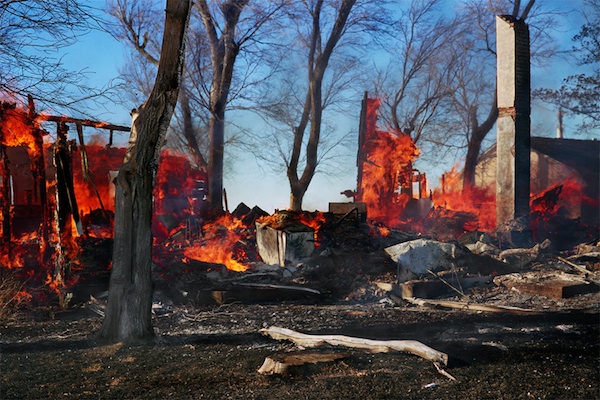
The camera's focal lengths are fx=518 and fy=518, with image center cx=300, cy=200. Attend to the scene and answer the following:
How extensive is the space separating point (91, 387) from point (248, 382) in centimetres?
188

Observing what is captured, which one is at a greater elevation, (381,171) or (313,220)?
(381,171)

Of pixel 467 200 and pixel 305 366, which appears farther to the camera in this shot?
pixel 467 200

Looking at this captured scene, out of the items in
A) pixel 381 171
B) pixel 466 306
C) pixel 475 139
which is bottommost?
pixel 466 306

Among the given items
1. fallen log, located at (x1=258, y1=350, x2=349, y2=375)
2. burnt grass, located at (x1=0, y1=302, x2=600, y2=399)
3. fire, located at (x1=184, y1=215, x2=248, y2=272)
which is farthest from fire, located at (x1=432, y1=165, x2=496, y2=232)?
fallen log, located at (x1=258, y1=350, x2=349, y2=375)

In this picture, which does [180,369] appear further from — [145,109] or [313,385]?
[145,109]

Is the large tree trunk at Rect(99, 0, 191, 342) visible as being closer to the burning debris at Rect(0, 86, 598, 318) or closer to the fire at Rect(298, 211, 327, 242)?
the burning debris at Rect(0, 86, 598, 318)

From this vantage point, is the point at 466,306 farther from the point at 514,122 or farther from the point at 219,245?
the point at 514,122

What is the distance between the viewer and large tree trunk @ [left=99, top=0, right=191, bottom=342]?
8188mm

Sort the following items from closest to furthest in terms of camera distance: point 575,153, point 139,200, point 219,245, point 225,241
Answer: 1. point 139,200
2. point 219,245
3. point 225,241
4. point 575,153

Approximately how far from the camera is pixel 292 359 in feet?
21.8

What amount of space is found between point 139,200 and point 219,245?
9.19 metres

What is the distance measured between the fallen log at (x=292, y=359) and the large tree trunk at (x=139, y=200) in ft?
8.79

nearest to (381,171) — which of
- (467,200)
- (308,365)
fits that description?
(467,200)

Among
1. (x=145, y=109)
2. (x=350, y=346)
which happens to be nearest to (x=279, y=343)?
(x=350, y=346)
